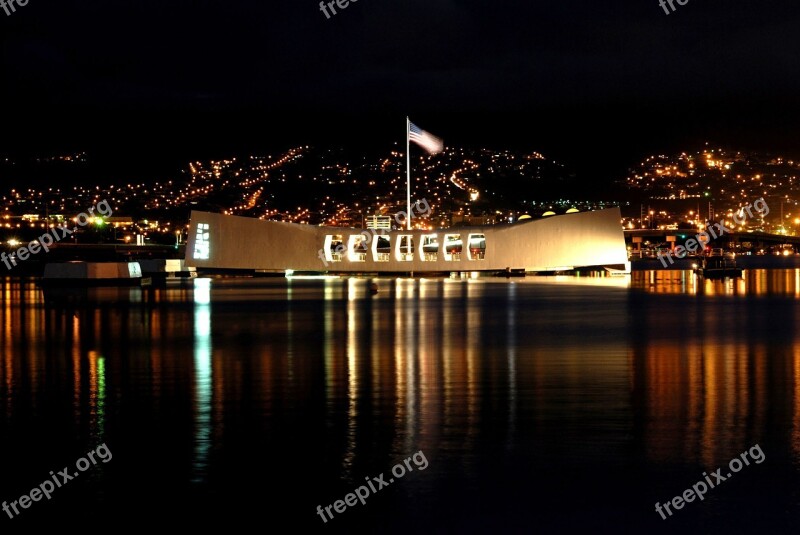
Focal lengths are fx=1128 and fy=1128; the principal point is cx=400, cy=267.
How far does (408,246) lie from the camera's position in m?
71.4

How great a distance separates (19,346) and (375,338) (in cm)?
730

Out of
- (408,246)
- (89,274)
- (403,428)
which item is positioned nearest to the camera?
(403,428)

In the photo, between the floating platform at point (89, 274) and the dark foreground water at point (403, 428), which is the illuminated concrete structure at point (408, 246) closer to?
the floating platform at point (89, 274)

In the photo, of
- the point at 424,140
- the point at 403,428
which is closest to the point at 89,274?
the point at 424,140

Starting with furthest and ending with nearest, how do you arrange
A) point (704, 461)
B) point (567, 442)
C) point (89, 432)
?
point (89, 432) < point (567, 442) < point (704, 461)

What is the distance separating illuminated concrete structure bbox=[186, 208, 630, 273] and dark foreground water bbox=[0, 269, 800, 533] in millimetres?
41205

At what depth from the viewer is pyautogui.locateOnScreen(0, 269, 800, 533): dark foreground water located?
9.14m

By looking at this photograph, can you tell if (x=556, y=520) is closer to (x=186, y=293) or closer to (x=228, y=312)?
(x=228, y=312)

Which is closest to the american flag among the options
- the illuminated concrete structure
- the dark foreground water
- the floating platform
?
the illuminated concrete structure

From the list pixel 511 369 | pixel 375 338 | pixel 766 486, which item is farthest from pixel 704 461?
A: pixel 375 338

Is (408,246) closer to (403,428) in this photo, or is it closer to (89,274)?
(89,274)

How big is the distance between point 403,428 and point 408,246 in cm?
5885

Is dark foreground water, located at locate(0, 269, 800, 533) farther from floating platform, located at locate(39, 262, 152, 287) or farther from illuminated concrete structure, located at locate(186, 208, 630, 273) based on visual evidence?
illuminated concrete structure, located at locate(186, 208, 630, 273)

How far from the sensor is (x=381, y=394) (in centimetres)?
1531
